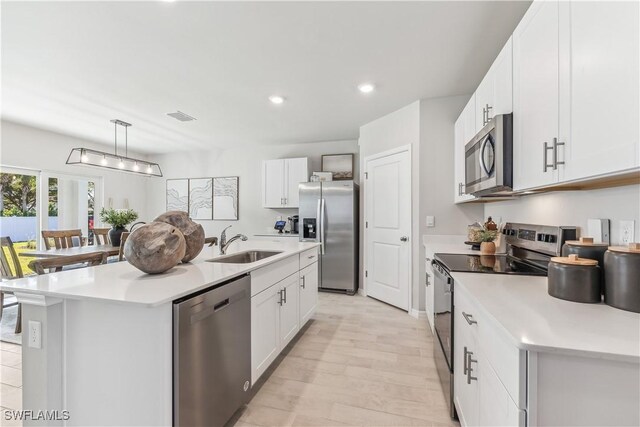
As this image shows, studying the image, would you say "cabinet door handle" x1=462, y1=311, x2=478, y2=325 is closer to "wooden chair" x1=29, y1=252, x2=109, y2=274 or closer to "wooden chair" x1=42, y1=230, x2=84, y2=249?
"wooden chair" x1=29, y1=252, x2=109, y2=274

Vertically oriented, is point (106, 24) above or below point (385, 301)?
above

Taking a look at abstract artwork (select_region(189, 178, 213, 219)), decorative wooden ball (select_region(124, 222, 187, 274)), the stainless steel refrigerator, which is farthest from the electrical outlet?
abstract artwork (select_region(189, 178, 213, 219))

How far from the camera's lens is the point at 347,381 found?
2096 millimetres

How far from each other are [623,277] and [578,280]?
12 centimetres

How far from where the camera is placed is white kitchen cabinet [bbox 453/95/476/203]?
2470mm

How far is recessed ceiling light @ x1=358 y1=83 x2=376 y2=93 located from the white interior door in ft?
2.95

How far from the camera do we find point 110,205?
563cm

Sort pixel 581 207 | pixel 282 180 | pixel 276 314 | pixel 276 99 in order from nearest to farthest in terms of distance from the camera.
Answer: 1. pixel 581 207
2. pixel 276 314
3. pixel 276 99
4. pixel 282 180

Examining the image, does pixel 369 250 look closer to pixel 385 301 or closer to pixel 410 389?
A: pixel 385 301

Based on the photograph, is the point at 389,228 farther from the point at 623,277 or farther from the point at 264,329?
the point at 623,277

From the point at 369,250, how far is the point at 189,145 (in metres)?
4.08

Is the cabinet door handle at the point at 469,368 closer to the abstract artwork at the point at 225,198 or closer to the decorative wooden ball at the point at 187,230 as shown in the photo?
the decorative wooden ball at the point at 187,230

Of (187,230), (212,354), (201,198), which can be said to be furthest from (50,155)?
(212,354)

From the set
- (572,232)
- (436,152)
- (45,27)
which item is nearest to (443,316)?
(572,232)
